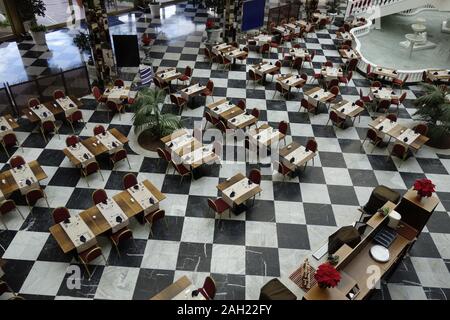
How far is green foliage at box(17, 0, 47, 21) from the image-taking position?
15.8m

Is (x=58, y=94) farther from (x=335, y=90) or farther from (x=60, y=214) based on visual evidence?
(x=335, y=90)

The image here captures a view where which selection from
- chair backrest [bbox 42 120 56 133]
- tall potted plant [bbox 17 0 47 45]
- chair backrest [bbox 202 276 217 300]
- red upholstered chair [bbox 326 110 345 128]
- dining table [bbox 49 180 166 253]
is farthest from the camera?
tall potted plant [bbox 17 0 47 45]

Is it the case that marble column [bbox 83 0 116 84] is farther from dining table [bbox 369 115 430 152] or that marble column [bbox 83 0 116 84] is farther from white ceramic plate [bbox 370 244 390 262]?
white ceramic plate [bbox 370 244 390 262]

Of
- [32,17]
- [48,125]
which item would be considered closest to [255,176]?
[48,125]

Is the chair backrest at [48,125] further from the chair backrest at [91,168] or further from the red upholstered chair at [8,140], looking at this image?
the chair backrest at [91,168]

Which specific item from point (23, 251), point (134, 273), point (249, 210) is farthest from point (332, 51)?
point (23, 251)

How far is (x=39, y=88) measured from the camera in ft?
37.7

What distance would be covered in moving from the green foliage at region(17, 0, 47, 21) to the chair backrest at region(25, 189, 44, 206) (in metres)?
10.9

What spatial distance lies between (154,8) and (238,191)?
1402cm

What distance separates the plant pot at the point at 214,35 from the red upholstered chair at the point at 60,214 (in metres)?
11.6

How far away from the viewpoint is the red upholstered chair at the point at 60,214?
7977 millimetres

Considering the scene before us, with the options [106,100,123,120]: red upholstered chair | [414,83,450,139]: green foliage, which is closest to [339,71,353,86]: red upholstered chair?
[414,83,450,139]: green foliage
